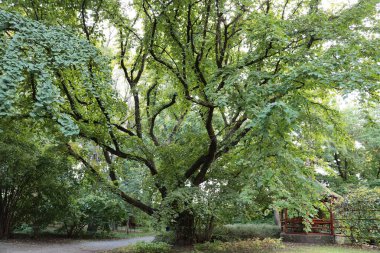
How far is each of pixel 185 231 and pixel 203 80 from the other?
5.28 m

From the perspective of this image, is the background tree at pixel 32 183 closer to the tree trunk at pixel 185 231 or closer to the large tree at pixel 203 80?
the large tree at pixel 203 80

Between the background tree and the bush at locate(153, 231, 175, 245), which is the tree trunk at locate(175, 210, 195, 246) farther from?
the background tree

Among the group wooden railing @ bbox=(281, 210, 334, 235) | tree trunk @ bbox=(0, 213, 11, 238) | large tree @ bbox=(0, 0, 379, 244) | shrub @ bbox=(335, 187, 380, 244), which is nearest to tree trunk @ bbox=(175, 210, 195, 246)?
large tree @ bbox=(0, 0, 379, 244)

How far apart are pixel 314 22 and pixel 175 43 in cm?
318

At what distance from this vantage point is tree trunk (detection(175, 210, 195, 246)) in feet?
30.9

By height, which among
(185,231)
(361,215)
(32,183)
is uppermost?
(32,183)

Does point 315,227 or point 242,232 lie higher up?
point 315,227

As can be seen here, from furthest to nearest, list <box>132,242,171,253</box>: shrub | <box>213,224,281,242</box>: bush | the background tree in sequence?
1. <box>213,224,281,242</box>: bush
2. the background tree
3. <box>132,242,171,253</box>: shrub

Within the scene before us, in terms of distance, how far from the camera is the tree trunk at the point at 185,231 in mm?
9414

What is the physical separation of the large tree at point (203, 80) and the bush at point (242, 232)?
2.42 m

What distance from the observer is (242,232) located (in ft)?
43.1

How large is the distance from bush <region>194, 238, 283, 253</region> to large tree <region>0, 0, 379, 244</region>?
0.59 m

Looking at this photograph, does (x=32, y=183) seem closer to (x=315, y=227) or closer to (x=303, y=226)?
(x=303, y=226)

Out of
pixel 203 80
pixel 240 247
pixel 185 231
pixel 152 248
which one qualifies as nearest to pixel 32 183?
pixel 152 248
